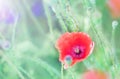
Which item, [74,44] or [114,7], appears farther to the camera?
[114,7]

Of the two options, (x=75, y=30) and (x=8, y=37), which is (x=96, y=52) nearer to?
(x=75, y=30)

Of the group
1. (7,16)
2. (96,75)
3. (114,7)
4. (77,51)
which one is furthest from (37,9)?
(77,51)

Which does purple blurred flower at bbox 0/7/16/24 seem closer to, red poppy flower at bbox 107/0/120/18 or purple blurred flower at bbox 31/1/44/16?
purple blurred flower at bbox 31/1/44/16

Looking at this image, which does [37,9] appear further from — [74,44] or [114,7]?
[74,44]

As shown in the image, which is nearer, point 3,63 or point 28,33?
point 3,63

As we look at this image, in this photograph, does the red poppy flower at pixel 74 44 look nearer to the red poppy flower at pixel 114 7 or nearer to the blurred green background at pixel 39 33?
the blurred green background at pixel 39 33

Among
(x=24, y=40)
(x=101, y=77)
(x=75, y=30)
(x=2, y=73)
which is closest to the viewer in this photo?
(x=75, y=30)

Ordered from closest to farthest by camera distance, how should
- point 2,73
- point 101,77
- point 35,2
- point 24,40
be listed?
1. point 101,77
2. point 2,73
3. point 24,40
4. point 35,2

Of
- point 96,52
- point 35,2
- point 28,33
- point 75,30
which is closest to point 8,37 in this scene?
point 28,33
